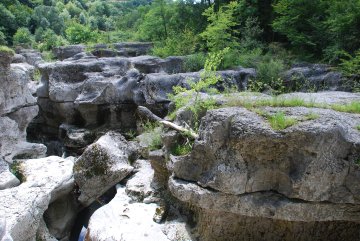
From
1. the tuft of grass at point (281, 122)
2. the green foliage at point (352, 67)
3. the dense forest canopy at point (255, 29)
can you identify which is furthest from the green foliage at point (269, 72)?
the tuft of grass at point (281, 122)

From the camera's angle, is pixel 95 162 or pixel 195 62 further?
pixel 195 62

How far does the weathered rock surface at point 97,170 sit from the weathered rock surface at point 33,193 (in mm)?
393

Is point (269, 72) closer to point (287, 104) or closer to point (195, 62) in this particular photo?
point (195, 62)

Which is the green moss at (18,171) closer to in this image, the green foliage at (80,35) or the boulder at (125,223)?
the boulder at (125,223)

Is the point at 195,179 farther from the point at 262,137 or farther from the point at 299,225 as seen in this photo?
the point at 299,225

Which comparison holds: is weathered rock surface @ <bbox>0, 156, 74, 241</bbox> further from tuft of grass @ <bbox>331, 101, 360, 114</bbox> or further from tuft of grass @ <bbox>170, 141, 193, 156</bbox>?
tuft of grass @ <bbox>331, 101, 360, 114</bbox>

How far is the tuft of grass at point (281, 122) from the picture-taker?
6324mm

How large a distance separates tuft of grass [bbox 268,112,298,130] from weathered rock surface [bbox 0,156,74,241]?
5698mm

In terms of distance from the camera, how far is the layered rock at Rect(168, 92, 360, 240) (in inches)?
246

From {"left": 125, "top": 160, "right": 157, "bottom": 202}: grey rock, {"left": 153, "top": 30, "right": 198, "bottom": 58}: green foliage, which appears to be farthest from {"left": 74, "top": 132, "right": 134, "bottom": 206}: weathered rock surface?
{"left": 153, "top": 30, "right": 198, "bottom": 58}: green foliage

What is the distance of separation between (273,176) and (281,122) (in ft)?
3.71

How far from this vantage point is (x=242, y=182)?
Answer: 671 cm

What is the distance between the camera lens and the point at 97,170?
9.88 meters

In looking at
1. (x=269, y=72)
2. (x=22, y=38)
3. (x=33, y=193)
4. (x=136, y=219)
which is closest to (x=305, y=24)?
(x=269, y=72)
